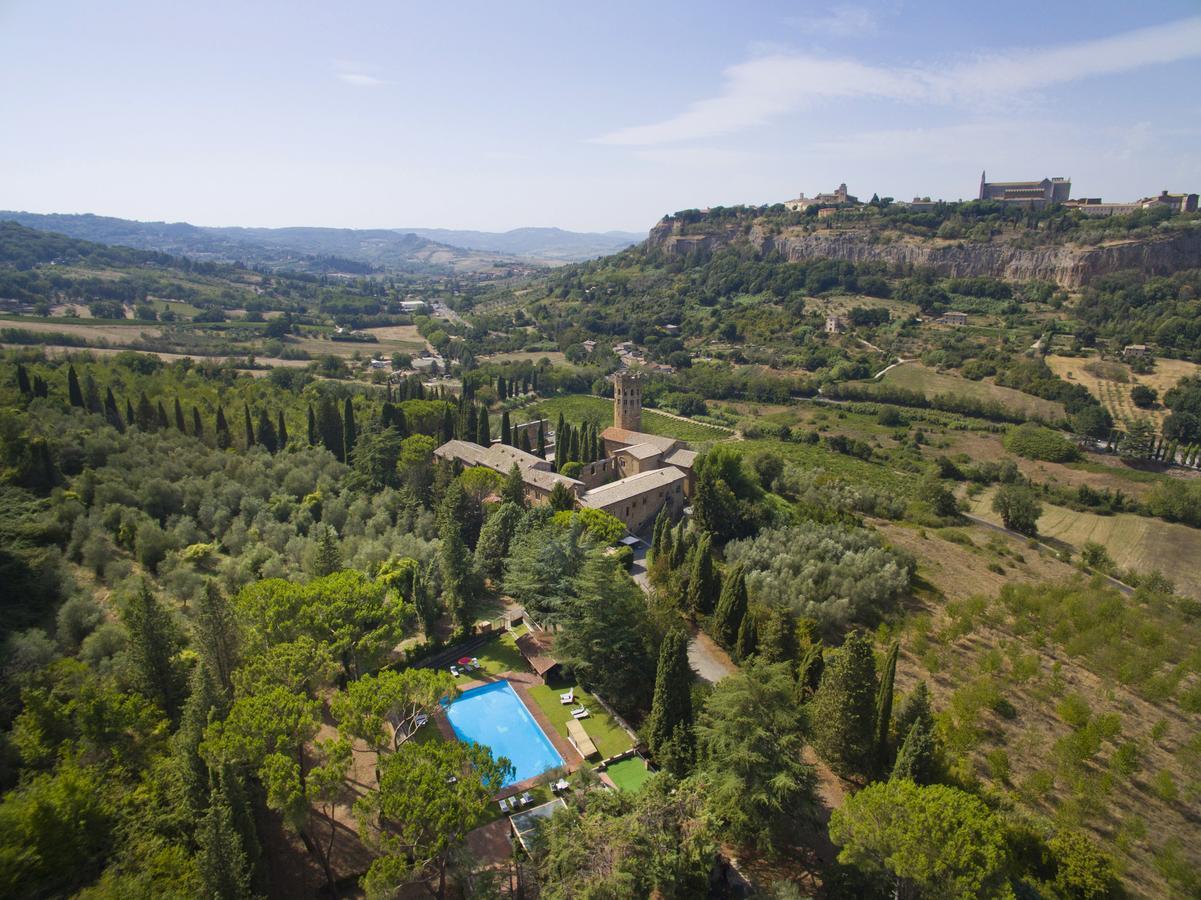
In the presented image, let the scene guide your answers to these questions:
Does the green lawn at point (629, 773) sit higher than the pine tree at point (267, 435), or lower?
lower

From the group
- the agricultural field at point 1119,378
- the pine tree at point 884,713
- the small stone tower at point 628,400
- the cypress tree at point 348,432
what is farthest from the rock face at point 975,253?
the pine tree at point 884,713

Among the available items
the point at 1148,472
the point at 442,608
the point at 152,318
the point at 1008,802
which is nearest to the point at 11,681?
the point at 442,608

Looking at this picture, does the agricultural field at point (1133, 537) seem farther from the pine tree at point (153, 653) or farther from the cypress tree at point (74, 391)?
the cypress tree at point (74, 391)

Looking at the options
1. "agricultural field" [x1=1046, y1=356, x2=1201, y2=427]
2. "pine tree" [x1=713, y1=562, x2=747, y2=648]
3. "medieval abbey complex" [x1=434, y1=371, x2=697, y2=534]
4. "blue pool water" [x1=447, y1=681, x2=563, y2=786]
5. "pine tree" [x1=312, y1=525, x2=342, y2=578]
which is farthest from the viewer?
"agricultural field" [x1=1046, y1=356, x2=1201, y2=427]

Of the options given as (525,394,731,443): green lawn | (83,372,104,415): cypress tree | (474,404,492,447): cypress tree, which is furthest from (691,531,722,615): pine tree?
(83,372,104,415): cypress tree

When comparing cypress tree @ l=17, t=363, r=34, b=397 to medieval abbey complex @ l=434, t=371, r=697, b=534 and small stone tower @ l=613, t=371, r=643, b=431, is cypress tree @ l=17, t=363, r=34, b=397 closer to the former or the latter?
medieval abbey complex @ l=434, t=371, r=697, b=534

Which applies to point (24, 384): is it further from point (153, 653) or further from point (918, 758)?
point (918, 758)
